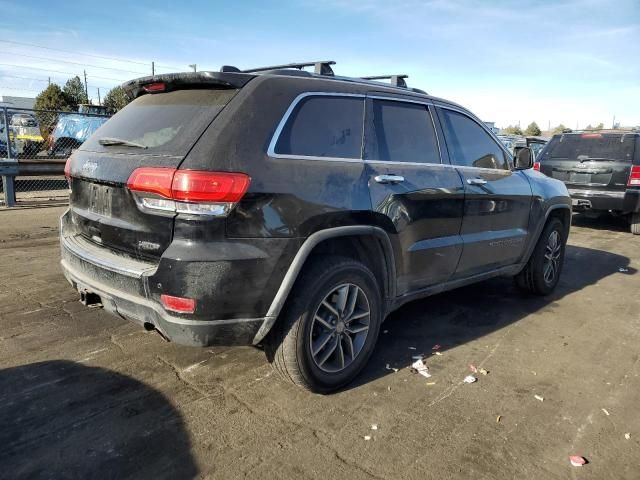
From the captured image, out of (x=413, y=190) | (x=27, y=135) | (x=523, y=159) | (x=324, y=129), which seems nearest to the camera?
(x=324, y=129)

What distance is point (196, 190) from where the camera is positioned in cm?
255

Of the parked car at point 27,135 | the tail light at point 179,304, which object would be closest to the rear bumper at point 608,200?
the tail light at point 179,304

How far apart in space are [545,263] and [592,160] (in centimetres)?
512

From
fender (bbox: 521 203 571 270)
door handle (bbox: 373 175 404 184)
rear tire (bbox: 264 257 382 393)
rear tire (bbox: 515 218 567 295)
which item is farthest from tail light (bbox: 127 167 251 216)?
rear tire (bbox: 515 218 567 295)

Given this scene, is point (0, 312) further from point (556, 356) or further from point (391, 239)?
point (556, 356)

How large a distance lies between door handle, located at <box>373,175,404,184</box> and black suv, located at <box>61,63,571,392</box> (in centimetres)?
1

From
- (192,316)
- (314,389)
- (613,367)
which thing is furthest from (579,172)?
(192,316)

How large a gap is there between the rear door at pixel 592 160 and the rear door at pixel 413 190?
6585 mm

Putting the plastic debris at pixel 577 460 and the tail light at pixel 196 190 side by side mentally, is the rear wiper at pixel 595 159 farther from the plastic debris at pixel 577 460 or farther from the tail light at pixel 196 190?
the tail light at pixel 196 190

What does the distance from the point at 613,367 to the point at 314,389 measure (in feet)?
7.58

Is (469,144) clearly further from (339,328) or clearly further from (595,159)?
(595,159)

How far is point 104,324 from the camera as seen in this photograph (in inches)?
160

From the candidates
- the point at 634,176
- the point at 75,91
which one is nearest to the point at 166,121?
the point at 634,176

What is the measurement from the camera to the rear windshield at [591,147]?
360 inches
